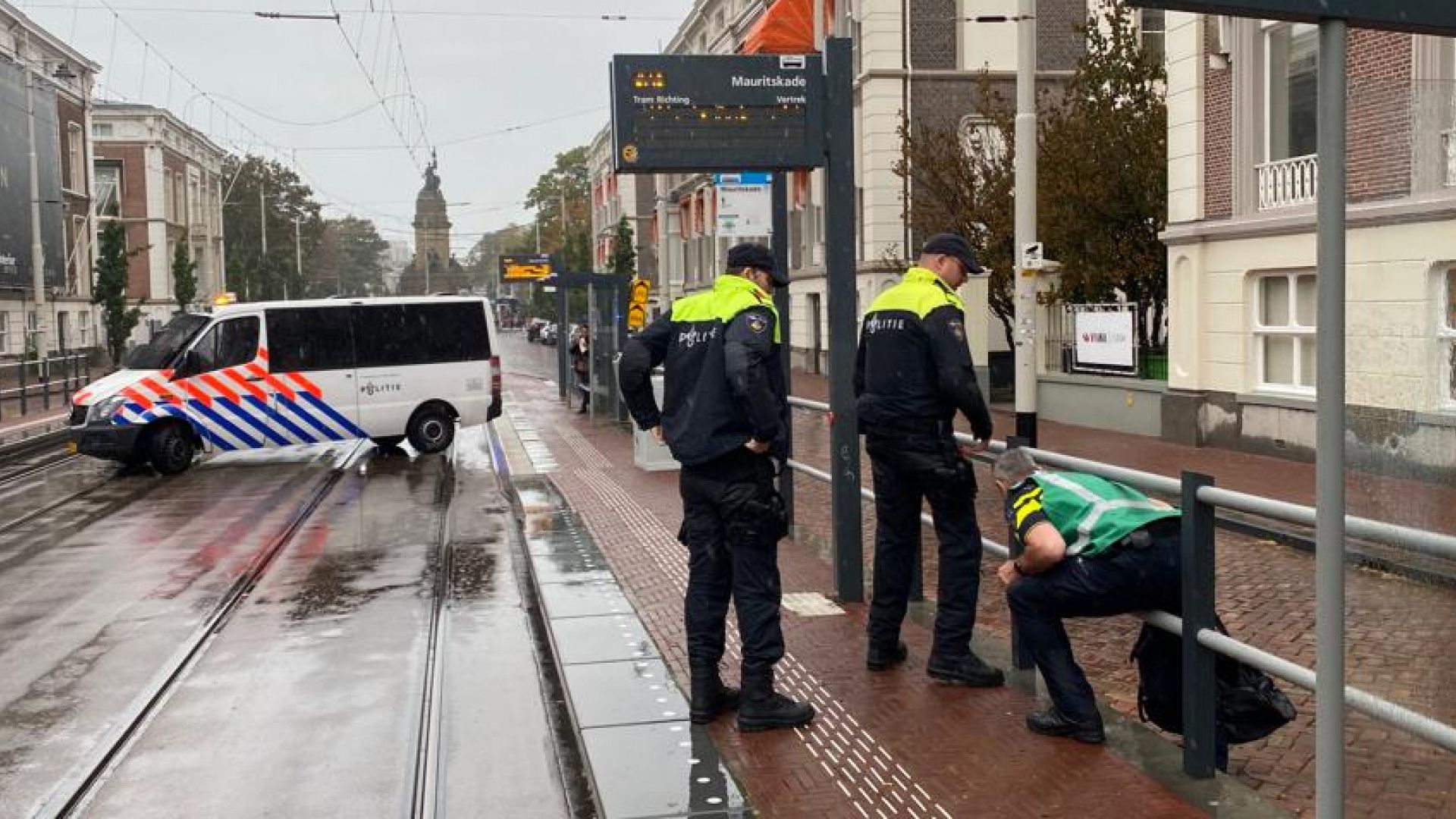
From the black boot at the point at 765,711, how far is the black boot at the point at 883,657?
83cm

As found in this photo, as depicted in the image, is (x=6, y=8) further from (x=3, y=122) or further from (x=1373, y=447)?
(x=1373, y=447)

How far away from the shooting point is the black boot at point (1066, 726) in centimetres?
529

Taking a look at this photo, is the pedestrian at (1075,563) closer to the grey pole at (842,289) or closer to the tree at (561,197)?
the grey pole at (842,289)

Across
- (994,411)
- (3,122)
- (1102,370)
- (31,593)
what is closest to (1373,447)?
(31,593)

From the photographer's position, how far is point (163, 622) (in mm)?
8750

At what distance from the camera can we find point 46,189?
50.3 meters

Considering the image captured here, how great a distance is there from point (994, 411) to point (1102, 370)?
424cm

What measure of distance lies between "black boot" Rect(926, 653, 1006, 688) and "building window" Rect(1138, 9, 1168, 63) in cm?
2251

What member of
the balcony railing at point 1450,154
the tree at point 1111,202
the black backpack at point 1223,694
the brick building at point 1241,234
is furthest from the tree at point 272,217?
the balcony railing at point 1450,154

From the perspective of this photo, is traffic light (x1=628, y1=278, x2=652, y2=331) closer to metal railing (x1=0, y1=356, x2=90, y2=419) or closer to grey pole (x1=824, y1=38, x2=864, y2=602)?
metal railing (x1=0, y1=356, x2=90, y2=419)

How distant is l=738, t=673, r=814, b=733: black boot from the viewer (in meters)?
5.69

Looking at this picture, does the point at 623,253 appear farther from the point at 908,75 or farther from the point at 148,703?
the point at 148,703

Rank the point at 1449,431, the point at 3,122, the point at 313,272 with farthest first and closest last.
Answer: the point at 313,272, the point at 3,122, the point at 1449,431

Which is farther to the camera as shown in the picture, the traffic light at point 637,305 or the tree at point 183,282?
the tree at point 183,282
